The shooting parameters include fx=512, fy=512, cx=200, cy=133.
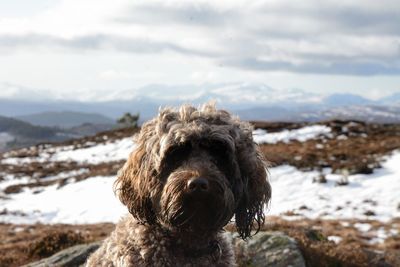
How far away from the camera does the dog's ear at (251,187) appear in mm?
5844

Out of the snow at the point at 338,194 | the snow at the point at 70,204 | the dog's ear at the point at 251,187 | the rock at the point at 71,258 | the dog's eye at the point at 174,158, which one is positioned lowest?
the snow at the point at 70,204

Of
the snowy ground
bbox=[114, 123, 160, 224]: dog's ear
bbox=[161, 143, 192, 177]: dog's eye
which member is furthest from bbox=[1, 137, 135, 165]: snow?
bbox=[161, 143, 192, 177]: dog's eye

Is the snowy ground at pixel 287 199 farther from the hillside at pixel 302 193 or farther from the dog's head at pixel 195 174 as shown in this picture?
the dog's head at pixel 195 174

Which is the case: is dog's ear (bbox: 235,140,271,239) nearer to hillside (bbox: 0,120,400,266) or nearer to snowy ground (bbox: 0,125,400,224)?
hillside (bbox: 0,120,400,266)

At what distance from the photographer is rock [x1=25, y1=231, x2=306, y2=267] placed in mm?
10266

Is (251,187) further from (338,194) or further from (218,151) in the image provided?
(338,194)

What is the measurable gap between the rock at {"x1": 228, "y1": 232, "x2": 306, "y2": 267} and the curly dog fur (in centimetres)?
411

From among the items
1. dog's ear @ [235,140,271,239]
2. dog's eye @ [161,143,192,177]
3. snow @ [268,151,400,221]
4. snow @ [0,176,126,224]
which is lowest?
snow @ [0,176,126,224]

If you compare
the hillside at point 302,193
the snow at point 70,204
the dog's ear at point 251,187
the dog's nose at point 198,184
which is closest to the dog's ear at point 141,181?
the dog's nose at point 198,184

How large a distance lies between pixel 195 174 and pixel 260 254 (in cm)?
580

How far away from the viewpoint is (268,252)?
34.3 feet

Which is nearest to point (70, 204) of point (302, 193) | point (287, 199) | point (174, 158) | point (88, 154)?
point (287, 199)

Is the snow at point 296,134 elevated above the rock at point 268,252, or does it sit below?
below

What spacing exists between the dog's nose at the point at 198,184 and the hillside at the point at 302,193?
21.9 feet
